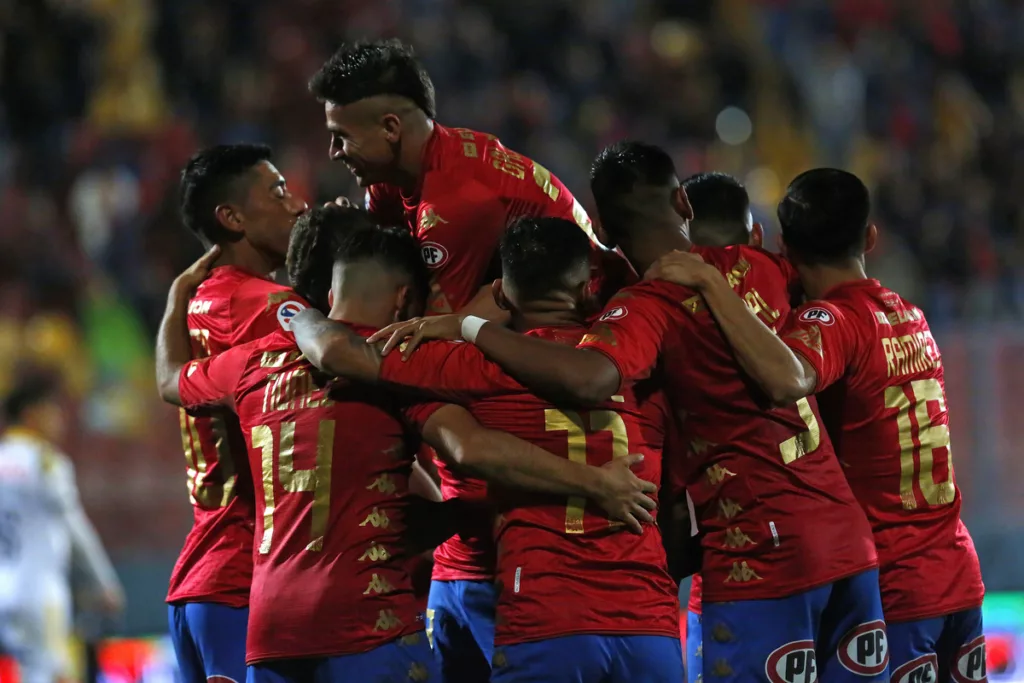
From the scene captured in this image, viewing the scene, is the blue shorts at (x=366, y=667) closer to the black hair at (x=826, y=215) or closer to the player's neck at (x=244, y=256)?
the player's neck at (x=244, y=256)

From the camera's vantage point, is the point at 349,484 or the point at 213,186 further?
the point at 213,186

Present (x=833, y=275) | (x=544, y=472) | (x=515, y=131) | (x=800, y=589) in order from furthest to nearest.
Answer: (x=515, y=131)
(x=833, y=275)
(x=800, y=589)
(x=544, y=472)

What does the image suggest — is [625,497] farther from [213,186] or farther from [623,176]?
[213,186]

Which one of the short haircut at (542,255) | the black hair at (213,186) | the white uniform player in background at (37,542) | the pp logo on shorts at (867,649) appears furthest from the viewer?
the white uniform player in background at (37,542)

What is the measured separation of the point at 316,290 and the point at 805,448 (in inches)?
60.2

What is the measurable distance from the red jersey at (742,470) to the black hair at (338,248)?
64cm

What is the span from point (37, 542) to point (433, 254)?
5388 mm

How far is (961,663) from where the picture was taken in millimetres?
4188

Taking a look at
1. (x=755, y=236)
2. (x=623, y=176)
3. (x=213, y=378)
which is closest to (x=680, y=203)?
(x=623, y=176)

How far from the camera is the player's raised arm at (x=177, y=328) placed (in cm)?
455

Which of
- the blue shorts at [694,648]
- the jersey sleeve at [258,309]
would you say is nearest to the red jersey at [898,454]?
the blue shorts at [694,648]

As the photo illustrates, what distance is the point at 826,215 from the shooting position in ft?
13.5

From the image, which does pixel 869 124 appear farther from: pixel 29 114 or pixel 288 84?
pixel 29 114

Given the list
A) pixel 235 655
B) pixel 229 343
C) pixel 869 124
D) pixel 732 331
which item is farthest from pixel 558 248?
pixel 869 124
